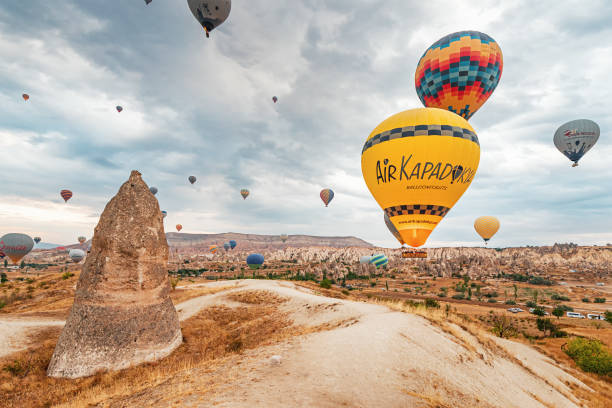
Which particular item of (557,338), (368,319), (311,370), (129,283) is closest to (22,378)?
(129,283)

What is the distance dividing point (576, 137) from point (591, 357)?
3163 centimetres

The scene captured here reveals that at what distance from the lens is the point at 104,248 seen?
14.4 meters

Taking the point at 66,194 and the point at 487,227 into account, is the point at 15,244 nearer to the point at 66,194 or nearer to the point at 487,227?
the point at 66,194

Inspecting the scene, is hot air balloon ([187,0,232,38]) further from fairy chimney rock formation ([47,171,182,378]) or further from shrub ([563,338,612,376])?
shrub ([563,338,612,376])

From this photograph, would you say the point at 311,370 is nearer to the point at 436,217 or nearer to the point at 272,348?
the point at 272,348

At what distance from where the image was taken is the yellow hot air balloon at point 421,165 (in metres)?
18.9

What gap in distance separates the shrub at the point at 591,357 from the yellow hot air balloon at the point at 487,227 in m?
42.2

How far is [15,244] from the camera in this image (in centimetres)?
6306

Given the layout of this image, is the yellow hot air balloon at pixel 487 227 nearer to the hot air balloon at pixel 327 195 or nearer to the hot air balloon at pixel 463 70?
the hot air balloon at pixel 327 195

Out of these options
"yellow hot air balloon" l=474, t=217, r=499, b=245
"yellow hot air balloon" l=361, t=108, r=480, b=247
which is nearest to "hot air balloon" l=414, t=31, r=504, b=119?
"yellow hot air balloon" l=361, t=108, r=480, b=247

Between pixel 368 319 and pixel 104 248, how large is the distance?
46.8 ft

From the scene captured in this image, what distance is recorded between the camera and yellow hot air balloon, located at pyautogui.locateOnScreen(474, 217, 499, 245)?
65.6 metres

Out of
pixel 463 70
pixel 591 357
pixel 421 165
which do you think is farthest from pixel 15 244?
pixel 591 357

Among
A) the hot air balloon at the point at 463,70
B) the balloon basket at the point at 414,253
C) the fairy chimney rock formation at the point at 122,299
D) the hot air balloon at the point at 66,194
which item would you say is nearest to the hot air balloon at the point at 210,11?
the fairy chimney rock formation at the point at 122,299
